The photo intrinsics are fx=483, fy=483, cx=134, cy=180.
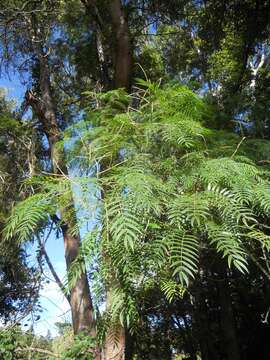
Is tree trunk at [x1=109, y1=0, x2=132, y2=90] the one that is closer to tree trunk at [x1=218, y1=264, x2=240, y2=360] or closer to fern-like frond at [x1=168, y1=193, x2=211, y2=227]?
fern-like frond at [x1=168, y1=193, x2=211, y2=227]

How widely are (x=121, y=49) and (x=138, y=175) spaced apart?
12.1 ft

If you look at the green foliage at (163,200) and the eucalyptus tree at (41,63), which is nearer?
the green foliage at (163,200)

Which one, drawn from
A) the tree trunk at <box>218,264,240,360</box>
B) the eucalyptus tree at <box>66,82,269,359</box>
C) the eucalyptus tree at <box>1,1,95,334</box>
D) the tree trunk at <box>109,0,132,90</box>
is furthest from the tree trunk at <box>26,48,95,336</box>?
the tree trunk at <box>218,264,240,360</box>

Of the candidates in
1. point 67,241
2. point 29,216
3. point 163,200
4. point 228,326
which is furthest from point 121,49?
point 228,326

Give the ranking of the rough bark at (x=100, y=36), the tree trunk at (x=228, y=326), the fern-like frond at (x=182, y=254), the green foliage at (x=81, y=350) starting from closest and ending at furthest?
the fern-like frond at (x=182, y=254), the green foliage at (x=81, y=350), the rough bark at (x=100, y=36), the tree trunk at (x=228, y=326)

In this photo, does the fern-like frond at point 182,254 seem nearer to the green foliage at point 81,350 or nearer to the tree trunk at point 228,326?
the green foliage at point 81,350

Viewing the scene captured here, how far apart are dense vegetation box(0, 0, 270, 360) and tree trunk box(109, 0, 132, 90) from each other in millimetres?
24

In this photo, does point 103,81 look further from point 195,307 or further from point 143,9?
point 195,307

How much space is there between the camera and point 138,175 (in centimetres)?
186

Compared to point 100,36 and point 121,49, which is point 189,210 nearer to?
point 121,49

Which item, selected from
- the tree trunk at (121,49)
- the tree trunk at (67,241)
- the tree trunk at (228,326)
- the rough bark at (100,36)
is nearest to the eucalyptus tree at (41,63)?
the tree trunk at (67,241)

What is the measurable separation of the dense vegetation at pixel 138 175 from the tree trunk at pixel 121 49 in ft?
0.08

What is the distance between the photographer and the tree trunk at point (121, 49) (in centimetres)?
502

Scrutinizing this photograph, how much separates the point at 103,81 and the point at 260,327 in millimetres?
6909
